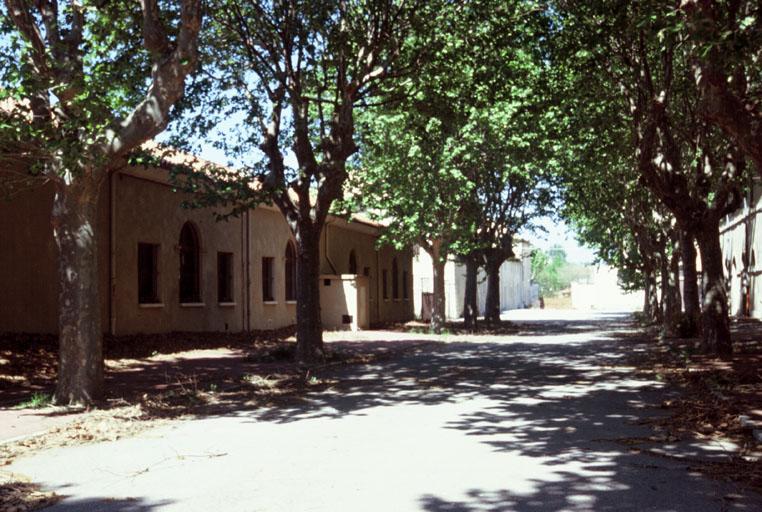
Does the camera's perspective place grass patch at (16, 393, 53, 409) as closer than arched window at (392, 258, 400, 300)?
Yes

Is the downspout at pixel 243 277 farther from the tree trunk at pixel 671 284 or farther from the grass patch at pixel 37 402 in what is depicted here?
the grass patch at pixel 37 402

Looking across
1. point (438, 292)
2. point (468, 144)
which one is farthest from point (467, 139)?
point (438, 292)

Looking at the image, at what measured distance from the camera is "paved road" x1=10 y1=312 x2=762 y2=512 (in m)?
5.51

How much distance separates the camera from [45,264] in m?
17.6

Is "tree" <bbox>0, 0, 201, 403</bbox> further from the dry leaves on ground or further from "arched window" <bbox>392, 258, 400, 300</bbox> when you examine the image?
"arched window" <bbox>392, 258, 400, 300</bbox>

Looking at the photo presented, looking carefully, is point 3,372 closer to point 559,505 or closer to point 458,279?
point 559,505

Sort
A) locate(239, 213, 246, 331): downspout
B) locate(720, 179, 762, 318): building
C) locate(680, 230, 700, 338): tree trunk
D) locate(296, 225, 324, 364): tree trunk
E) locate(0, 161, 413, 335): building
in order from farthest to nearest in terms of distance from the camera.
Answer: locate(720, 179, 762, 318): building
locate(239, 213, 246, 331): downspout
locate(680, 230, 700, 338): tree trunk
locate(0, 161, 413, 335): building
locate(296, 225, 324, 364): tree trunk

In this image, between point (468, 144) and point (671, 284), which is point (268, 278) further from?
point (671, 284)

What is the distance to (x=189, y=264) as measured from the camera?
78.6 feet

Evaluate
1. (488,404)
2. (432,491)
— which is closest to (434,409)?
(488,404)

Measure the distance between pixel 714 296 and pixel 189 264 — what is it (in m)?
14.4

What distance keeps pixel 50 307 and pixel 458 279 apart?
122 ft

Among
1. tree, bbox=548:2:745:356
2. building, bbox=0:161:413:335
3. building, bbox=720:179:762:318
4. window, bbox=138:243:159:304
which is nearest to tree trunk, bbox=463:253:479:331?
building, bbox=0:161:413:335

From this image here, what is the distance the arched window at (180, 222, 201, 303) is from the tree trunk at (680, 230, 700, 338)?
13389 millimetres
